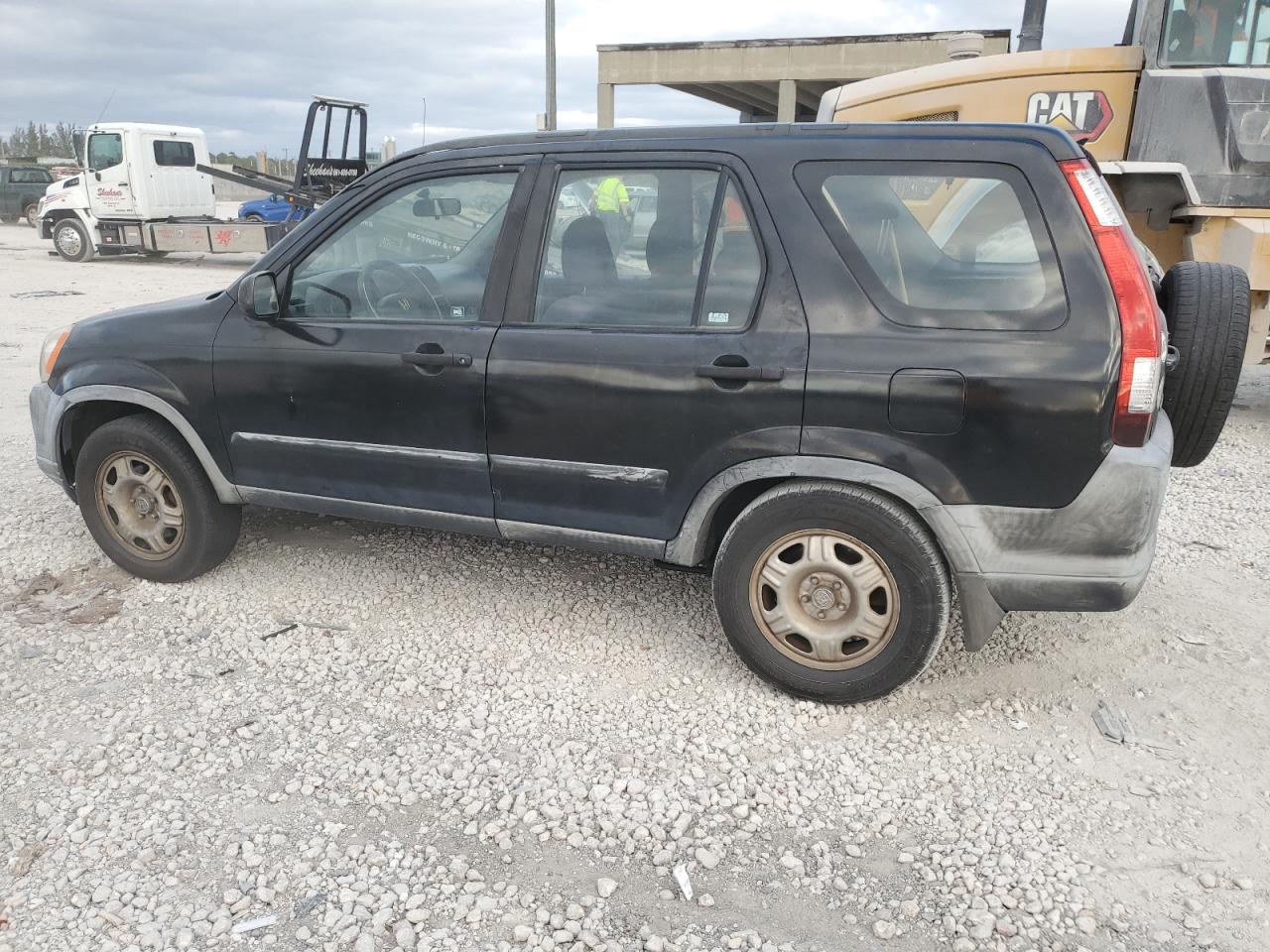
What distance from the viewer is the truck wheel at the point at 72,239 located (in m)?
19.8

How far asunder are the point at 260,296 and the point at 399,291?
56 cm

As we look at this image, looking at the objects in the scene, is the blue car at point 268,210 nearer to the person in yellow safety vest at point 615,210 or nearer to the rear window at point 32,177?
the rear window at point 32,177

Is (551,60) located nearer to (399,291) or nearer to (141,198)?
(141,198)

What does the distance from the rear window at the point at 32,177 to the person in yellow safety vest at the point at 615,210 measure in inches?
1301

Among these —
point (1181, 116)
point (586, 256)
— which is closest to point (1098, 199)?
point (586, 256)

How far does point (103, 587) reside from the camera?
4.43m

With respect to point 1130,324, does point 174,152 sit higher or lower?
higher

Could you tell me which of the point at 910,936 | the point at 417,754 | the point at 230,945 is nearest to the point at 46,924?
the point at 230,945

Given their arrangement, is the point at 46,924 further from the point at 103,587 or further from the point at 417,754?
the point at 103,587

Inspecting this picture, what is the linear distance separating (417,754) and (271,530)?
7.55ft

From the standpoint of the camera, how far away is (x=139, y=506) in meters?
4.42

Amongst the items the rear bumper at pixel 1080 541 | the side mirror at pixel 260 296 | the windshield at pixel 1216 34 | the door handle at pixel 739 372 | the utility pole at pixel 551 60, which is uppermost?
the utility pole at pixel 551 60

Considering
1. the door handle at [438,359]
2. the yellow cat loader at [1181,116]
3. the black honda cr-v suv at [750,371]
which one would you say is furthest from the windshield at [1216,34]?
the door handle at [438,359]

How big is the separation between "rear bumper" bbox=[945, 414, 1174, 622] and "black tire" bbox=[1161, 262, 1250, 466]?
0.49 meters
